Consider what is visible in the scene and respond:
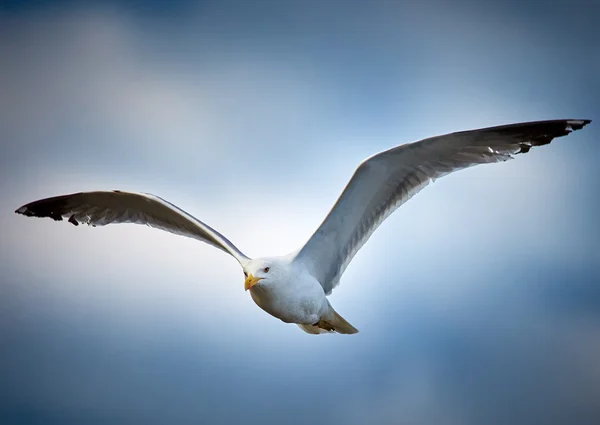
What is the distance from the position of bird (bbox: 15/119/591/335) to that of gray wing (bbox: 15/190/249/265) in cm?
2

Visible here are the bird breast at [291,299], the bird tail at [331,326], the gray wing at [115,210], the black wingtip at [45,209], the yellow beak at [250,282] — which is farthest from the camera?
the black wingtip at [45,209]

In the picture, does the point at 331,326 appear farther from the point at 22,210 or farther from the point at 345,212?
the point at 22,210

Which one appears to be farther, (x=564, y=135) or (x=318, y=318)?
(x=318, y=318)

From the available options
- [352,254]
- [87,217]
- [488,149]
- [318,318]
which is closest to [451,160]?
[488,149]

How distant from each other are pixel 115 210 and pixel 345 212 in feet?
9.09

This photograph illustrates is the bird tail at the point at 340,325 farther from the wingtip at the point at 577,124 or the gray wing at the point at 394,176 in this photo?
the wingtip at the point at 577,124

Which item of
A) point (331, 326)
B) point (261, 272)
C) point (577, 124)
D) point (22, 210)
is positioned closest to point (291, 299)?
point (261, 272)

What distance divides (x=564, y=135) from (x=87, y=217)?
→ 518cm

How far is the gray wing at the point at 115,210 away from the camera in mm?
7949

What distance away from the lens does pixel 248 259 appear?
700cm

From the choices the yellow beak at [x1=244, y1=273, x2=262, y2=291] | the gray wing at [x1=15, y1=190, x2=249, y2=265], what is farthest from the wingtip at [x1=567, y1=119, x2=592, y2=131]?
the gray wing at [x1=15, y1=190, x2=249, y2=265]

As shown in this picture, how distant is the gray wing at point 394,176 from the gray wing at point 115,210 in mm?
1238

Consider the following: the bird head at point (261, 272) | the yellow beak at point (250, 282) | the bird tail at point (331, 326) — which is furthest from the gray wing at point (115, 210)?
the bird tail at point (331, 326)

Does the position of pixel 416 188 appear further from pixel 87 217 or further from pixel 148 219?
pixel 87 217
